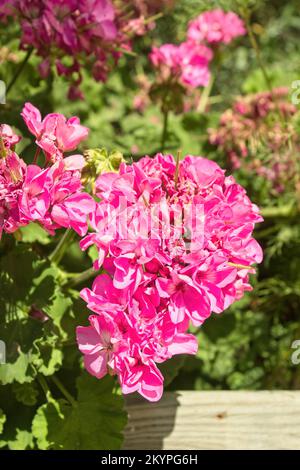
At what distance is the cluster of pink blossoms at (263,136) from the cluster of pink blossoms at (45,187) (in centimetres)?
76

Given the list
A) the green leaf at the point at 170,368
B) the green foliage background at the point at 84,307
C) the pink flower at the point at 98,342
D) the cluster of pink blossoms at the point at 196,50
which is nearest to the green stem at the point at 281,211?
the green foliage background at the point at 84,307

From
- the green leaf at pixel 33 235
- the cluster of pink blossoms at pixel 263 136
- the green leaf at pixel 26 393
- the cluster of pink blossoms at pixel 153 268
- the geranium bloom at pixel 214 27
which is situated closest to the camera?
the cluster of pink blossoms at pixel 153 268

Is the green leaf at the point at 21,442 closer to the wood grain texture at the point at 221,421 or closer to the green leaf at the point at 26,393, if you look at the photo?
the green leaf at the point at 26,393

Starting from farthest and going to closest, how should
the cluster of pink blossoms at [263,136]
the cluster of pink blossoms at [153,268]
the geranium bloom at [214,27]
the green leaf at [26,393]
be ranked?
the geranium bloom at [214,27] → the cluster of pink blossoms at [263,136] → the green leaf at [26,393] → the cluster of pink blossoms at [153,268]

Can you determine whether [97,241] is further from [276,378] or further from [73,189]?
[276,378]

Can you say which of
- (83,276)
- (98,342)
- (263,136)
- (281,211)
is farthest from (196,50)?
(98,342)

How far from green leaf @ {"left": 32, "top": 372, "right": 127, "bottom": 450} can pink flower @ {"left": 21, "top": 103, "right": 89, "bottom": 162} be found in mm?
537

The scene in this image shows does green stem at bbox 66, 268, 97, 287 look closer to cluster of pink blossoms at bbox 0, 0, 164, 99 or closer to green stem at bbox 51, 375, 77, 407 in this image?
green stem at bbox 51, 375, 77, 407

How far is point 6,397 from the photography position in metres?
1.48

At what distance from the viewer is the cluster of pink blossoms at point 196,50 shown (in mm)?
1811

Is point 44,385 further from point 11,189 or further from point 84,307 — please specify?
point 11,189

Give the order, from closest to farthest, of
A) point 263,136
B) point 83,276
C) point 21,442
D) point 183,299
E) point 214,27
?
1. point 183,299
2. point 83,276
3. point 21,442
4. point 263,136
5. point 214,27

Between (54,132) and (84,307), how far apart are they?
1.24 ft

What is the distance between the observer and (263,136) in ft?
5.91
